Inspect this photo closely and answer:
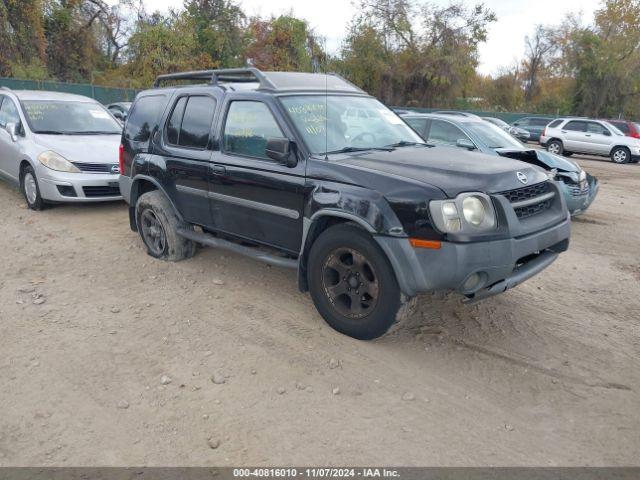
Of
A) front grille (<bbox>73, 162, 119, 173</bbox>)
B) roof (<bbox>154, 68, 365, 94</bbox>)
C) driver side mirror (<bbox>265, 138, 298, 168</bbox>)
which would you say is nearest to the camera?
driver side mirror (<bbox>265, 138, 298, 168</bbox>)

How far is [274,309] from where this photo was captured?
183 inches

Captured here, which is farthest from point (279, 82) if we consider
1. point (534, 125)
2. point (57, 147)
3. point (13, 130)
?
point (534, 125)

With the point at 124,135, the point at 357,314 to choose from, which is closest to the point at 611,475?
the point at 357,314

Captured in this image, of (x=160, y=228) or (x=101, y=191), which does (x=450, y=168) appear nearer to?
(x=160, y=228)

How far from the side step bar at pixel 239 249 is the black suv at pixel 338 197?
0.02 meters

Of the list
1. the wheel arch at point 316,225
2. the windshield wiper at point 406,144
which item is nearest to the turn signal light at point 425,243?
the wheel arch at point 316,225

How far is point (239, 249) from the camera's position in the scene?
484 cm

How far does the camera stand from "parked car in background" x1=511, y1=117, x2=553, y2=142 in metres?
25.9

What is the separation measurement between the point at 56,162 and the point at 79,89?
20121 mm

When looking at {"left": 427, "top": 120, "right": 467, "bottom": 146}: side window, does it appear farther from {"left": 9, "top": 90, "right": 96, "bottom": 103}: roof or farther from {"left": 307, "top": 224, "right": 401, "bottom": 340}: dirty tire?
{"left": 9, "top": 90, "right": 96, "bottom": 103}: roof

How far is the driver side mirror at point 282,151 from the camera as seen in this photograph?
4078 mm

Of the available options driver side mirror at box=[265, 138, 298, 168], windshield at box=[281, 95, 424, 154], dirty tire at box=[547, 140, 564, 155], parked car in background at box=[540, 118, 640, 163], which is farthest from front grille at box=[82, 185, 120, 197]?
parked car in background at box=[540, 118, 640, 163]

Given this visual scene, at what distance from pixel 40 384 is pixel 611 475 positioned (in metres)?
3.41

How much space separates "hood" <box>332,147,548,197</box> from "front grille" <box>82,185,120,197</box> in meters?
4.84
